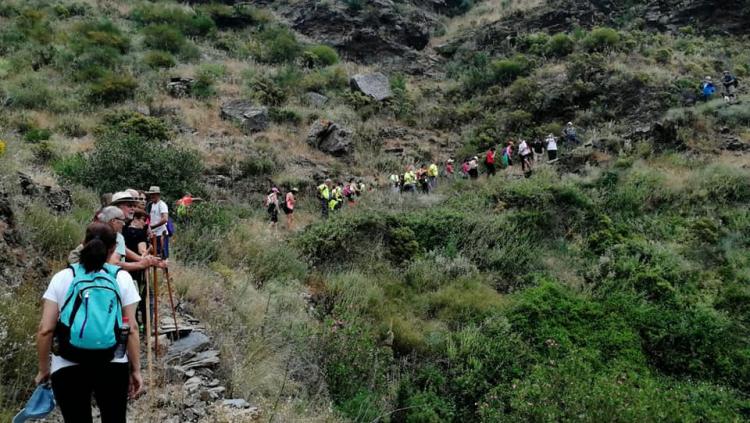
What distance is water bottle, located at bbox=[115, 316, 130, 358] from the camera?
2.99 metres

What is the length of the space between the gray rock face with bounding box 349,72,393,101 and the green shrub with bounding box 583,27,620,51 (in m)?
10.3

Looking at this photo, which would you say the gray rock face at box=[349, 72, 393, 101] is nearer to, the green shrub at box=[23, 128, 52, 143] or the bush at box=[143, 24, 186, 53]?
the bush at box=[143, 24, 186, 53]

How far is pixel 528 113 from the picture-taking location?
2164 cm

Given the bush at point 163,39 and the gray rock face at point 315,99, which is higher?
the bush at point 163,39

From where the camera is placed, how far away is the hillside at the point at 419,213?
21.1ft

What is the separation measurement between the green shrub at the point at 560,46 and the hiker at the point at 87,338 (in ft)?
87.8

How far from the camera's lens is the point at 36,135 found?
14.9 m

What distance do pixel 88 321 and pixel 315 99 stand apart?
22547 millimetres

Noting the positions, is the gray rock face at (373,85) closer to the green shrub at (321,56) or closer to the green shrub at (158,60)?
the green shrub at (321,56)

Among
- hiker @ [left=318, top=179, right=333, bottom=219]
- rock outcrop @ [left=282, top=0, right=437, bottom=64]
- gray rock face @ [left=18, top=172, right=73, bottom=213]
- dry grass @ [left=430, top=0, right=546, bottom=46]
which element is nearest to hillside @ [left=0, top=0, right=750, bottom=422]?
gray rock face @ [left=18, top=172, right=73, bottom=213]

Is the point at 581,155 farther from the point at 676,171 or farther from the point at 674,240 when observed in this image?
the point at 674,240

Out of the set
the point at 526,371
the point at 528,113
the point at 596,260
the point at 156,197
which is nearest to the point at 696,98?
the point at 528,113

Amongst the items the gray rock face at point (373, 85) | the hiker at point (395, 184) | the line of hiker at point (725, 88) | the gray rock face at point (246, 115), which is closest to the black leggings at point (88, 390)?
the hiker at point (395, 184)

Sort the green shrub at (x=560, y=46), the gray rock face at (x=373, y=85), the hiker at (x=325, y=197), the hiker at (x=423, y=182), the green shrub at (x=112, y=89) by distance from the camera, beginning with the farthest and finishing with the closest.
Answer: the green shrub at (x=560, y=46), the gray rock face at (x=373, y=85), the green shrub at (x=112, y=89), the hiker at (x=423, y=182), the hiker at (x=325, y=197)
